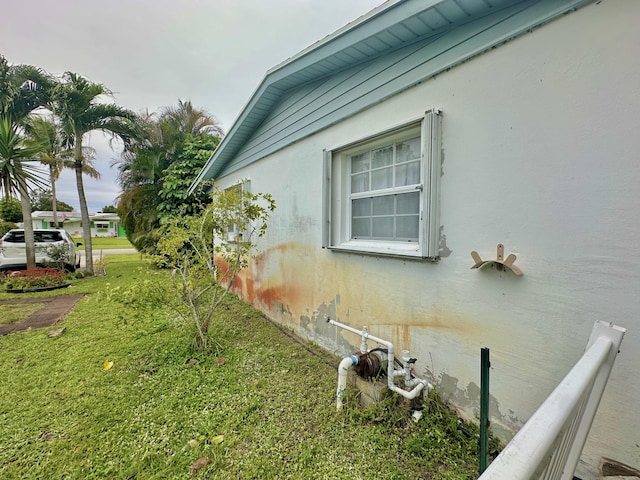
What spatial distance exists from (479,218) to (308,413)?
7.33ft

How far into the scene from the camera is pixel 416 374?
2.60 meters

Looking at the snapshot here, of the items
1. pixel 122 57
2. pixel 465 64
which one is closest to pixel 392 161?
pixel 465 64

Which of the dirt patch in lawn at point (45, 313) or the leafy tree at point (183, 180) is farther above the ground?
the leafy tree at point (183, 180)

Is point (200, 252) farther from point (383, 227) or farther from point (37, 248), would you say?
point (37, 248)

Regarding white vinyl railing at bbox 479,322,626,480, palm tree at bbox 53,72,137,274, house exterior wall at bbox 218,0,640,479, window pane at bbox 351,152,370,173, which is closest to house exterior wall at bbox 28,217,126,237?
palm tree at bbox 53,72,137,274

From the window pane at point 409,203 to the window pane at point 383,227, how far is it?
18 cm

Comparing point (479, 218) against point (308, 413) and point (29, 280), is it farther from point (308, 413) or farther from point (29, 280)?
point (29, 280)

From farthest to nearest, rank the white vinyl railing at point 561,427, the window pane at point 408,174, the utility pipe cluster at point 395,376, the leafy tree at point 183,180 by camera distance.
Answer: the leafy tree at point 183,180
the window pane at point 408,174
the utility pipe cluster at point 395,376
the white vinyl railing at point 561,427

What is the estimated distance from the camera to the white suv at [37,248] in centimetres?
875

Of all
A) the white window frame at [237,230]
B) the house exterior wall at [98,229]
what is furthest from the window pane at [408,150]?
the house exterior wall at [98,229]

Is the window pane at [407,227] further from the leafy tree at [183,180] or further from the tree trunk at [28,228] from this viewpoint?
the tree trunk at [28,228]

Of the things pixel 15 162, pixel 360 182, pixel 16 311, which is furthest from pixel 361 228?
pixel 15 162

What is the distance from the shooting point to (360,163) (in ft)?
11.1

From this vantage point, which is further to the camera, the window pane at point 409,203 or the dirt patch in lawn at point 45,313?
the dirt patch in lawn at point 45,313
